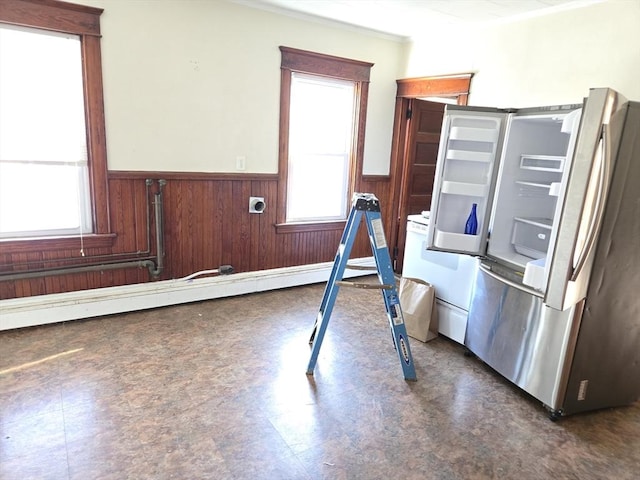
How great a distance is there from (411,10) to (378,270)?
222 cm

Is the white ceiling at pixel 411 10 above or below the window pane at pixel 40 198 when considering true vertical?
above

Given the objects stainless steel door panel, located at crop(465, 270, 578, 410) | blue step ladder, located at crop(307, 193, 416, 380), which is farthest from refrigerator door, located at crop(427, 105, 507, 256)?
blue step ladder, located at crop(307, 193, 416, 380)

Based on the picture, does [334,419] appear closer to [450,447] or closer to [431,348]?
[450,447]

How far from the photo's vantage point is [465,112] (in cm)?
290

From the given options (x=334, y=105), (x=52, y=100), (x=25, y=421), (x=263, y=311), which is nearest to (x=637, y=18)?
(x=334, y=105)

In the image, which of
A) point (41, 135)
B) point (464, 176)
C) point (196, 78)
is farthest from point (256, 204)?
point (464, 176)

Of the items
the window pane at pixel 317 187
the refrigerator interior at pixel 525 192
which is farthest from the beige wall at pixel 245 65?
the refrigerator interior at pixel 525 192

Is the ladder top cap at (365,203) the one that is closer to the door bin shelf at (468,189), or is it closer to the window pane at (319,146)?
the door bin shelf at (468,189)

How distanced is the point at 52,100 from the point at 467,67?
3346 millimetres

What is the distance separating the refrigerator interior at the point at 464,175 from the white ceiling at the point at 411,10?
0.95 m

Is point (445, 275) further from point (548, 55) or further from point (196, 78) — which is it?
point (196, 78)

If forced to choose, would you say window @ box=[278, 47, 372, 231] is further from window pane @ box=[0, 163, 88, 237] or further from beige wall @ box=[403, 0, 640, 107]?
window pane @ box=[0, 163, 88, 237]

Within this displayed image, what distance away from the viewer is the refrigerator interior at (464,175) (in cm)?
292

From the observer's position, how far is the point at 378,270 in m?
2.67
